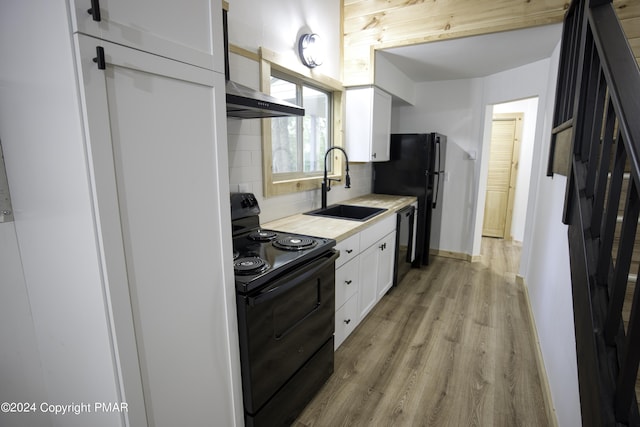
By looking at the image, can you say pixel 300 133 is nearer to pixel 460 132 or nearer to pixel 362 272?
pixel 362 272

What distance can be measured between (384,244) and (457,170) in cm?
206

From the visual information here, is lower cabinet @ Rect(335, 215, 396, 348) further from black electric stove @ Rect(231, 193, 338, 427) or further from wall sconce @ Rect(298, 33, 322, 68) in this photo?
wall sconce @ Rect(298, 33, 322, 68)

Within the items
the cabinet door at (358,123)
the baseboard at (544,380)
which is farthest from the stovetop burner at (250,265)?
the cabinet door at (358,123)

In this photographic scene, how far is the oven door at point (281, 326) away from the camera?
4.32 feet

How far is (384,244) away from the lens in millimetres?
2904

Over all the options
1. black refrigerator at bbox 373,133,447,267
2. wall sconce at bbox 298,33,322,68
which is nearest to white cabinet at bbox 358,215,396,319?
black refrigerator at bbox 373,133,447,267

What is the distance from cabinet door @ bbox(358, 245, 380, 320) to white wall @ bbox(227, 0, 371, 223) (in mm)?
674

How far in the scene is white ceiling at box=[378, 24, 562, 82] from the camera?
8.52 ft

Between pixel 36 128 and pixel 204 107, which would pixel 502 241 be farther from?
pixel 36 128

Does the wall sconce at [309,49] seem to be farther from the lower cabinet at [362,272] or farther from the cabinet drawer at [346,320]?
the cabinet drawer at [346,320]

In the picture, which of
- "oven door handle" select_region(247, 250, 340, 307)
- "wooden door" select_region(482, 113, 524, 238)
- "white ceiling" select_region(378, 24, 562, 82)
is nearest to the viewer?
"oven door handle" select_region(247, 250, 340, 307)

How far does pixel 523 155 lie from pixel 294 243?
4.79 m

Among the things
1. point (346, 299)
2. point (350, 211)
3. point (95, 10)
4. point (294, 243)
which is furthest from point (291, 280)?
point (350, 211)

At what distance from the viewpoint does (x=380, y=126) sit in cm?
341
